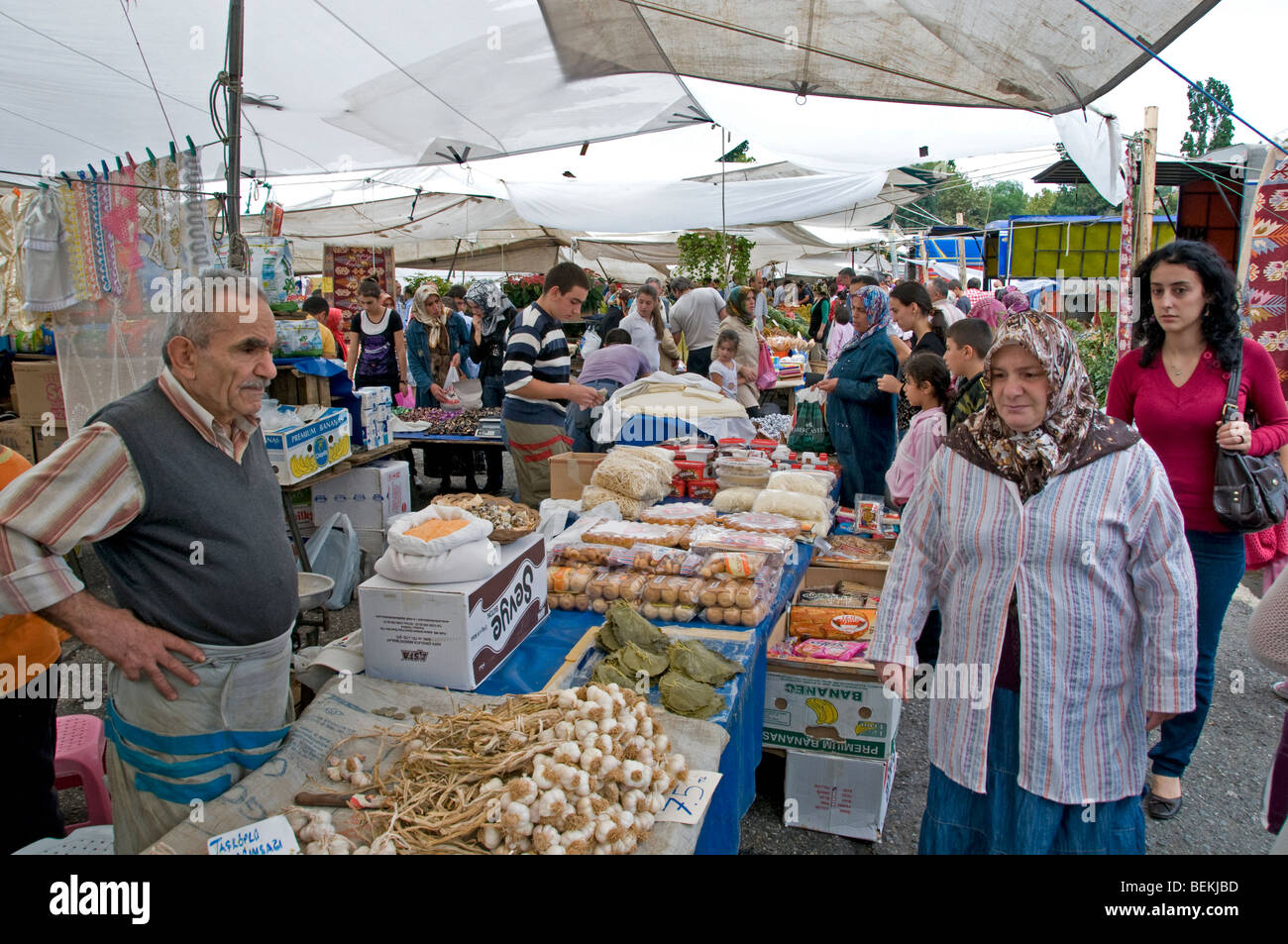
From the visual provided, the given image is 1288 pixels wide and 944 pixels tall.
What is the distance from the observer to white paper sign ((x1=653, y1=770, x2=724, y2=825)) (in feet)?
5.38

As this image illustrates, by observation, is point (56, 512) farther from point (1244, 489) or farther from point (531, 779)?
point (1244, 489)

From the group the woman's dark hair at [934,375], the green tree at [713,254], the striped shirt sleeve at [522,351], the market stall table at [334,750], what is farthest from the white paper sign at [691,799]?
the green tree at [713,254]

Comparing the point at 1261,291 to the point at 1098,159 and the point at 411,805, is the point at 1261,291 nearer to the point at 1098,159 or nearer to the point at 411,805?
the point at 1098,159

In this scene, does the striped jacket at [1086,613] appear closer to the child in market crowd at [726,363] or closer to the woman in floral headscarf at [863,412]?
the woman in floral headscarf at [863,412]

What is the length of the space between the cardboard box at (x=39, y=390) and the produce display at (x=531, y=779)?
5.21m

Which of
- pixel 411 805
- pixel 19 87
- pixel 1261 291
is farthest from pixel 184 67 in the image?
pixel 1261 291

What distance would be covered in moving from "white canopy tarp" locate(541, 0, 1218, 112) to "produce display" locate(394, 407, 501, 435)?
9.54ft

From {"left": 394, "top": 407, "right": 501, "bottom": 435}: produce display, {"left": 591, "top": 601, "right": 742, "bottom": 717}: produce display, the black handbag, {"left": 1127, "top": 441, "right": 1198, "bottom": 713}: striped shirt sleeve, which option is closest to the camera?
{"left": 1127, "top": 441, "right": 1198, "bottom": 713}: striped shirt sleeve

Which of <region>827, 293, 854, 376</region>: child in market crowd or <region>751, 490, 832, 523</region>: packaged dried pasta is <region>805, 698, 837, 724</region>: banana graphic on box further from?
<region>827, 293, 854, 376</region>: child in market crowd

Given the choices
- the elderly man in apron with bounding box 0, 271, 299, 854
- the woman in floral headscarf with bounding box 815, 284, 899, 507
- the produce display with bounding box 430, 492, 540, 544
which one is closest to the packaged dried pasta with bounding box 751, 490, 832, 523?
the woman in floral headscarf with bounding box 815, 284, 899, 507

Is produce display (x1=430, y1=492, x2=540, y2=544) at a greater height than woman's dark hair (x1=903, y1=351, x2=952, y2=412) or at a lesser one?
lesser

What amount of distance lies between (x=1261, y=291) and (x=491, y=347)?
21.8 ft

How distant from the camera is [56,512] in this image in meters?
1.53
